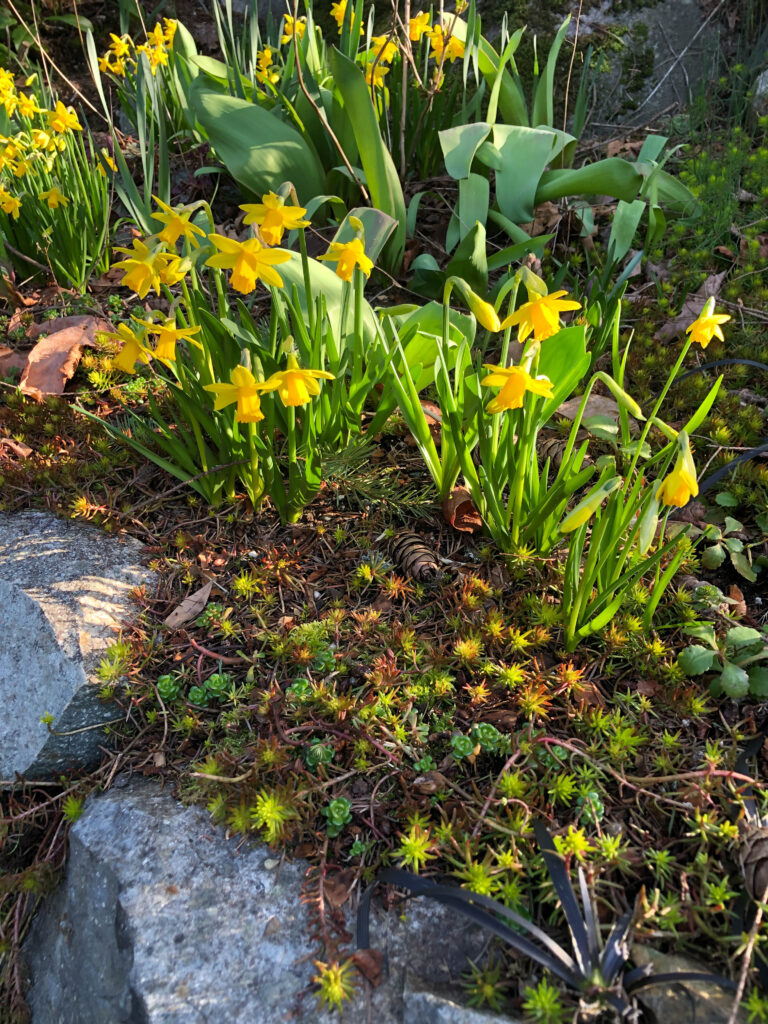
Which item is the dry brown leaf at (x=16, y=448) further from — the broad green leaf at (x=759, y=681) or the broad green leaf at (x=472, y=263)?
the broad green leaf at (x=759, y=681)

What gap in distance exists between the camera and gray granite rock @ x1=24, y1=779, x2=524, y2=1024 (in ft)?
3.91

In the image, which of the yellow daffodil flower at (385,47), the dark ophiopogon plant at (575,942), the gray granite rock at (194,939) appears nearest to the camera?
the dark ophiopogon plant at (575,942)

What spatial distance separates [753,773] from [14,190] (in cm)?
336

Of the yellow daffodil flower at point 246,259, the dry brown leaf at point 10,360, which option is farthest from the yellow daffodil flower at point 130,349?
the dry brown leaf at point 10,360

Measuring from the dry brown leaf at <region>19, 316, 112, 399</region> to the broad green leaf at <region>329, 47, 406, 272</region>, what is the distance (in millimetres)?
1206

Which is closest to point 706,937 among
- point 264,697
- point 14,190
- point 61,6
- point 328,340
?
point 264,697

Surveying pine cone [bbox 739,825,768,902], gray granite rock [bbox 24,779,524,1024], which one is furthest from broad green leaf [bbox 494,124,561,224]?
gray granite rock [bbox 24,779,524,1024]

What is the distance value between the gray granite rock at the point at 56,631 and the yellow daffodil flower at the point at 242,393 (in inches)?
26.1

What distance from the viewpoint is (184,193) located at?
3.51 m

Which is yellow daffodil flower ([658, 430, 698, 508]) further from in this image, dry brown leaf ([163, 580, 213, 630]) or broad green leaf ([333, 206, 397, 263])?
broad green leaf ([333, 206, 397, 263])

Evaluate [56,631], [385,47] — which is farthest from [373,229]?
[56,631]

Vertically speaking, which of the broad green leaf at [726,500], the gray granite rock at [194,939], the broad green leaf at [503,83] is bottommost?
the gray granite rock at [194,939]

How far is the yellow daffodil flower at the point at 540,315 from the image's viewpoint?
4.51 feet

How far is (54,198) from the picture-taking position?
2.67m
